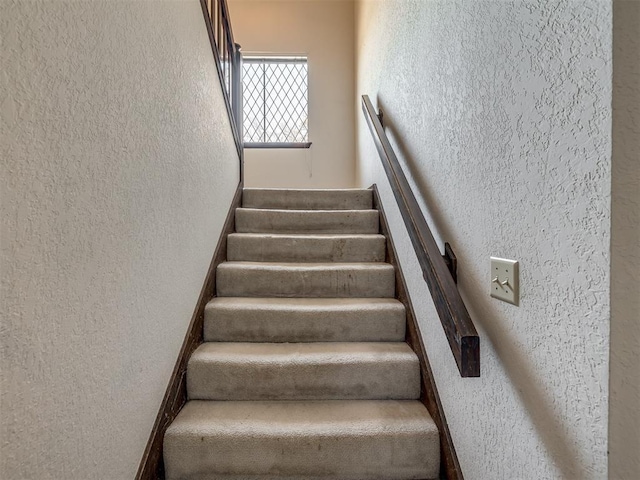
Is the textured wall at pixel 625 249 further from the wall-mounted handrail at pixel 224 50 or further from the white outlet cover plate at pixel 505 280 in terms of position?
the wall-mounted handrail at pixel 224 50

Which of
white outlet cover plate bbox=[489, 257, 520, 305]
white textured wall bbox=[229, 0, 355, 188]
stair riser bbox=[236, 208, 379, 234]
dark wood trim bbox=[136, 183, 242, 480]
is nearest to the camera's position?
white outlet cover plate bbox=[489, 257, 520, 305]

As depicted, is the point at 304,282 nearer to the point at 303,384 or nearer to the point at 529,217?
the point at 303,384

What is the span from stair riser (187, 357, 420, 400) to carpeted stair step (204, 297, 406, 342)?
21cm

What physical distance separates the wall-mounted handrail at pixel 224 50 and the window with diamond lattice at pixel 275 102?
108 centimetres

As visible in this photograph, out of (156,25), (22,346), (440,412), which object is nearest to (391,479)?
(440,412)

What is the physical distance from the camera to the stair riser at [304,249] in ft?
6.75

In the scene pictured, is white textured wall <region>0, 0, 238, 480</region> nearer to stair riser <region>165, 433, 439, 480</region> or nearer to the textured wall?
stair riser <region>165, 433, 439, 480</region>

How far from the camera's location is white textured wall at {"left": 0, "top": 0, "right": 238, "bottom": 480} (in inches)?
25.2

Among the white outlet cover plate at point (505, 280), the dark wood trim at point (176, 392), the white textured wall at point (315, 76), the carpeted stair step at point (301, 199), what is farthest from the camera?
the white textured wall at point (315, 76)

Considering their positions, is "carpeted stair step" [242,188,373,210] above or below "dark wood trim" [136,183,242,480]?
above

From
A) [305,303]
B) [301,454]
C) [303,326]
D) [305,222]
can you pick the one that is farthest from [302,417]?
[305,222]

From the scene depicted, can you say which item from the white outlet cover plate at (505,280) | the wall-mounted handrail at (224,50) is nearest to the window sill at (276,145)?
the wall-mounted handrail at (224,50)

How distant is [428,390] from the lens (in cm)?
133

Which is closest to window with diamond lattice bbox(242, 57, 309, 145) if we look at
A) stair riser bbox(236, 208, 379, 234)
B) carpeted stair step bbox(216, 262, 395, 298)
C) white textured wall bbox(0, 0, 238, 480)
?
stair riser bbox(236, 208, 379, 234)
